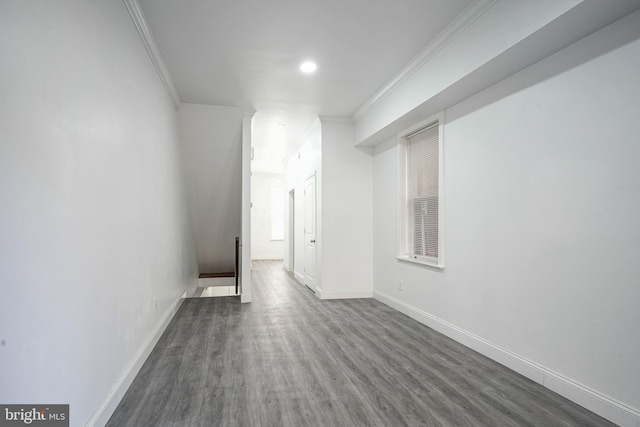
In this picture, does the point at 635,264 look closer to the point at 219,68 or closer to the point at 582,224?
the point at 582,224

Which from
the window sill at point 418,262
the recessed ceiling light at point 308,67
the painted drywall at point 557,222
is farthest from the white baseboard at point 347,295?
the recessed ceiling light at point 308,67

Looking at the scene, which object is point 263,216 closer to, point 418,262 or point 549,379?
point 418,262

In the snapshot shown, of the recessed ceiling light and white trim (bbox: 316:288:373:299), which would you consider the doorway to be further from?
the recessed ceiling light

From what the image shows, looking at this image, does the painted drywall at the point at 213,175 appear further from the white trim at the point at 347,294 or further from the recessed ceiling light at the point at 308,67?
the white trim at the point at 347,294

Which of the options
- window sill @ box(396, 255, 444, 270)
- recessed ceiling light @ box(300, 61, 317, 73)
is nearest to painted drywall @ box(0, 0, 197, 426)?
recessed ceiling light @ box(300, 61, 317, 73)

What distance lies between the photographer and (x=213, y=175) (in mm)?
5879

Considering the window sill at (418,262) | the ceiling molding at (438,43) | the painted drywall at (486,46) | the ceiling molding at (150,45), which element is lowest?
the window sill at (418,262)

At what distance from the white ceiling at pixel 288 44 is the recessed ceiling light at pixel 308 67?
0.07 metres

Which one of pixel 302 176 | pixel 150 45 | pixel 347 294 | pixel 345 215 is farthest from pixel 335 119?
pixel 150 45

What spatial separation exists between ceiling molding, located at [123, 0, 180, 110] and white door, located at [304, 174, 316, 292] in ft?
8.88

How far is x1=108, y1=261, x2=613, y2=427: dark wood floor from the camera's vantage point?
7.16ft

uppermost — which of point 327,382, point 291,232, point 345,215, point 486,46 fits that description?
point 486,46

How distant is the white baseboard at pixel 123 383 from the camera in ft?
6.55

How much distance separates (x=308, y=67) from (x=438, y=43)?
4.47 feet
